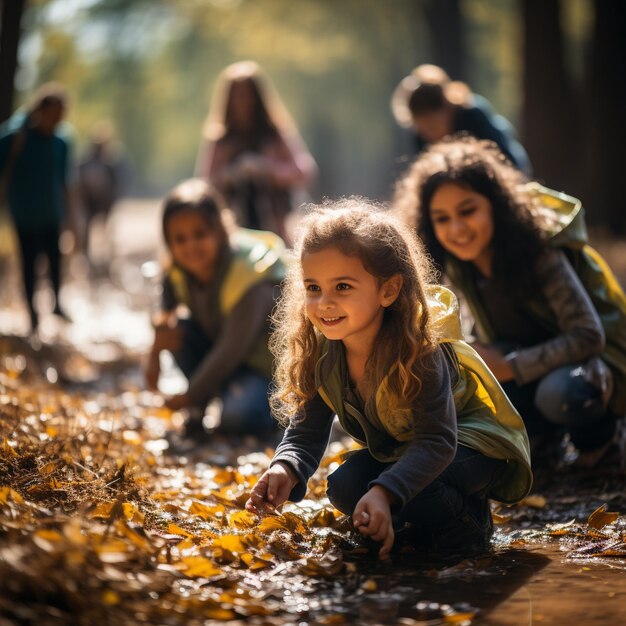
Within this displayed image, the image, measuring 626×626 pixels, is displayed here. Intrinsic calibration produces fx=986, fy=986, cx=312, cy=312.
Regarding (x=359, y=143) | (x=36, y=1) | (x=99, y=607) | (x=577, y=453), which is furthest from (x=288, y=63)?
(x=99, y=607)

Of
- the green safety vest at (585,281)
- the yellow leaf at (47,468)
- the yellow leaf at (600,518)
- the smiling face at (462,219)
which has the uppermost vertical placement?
the smiling face at (462,219)

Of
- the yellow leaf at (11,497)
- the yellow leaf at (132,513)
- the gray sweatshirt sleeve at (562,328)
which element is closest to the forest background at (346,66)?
the gray sweatshirt sleeve at (562,328)

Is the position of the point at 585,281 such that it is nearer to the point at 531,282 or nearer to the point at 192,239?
the point at 531,282

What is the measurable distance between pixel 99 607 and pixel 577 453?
3.09 meters

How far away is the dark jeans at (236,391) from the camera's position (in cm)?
577

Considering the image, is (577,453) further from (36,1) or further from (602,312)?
(36,1)

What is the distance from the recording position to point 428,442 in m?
3.18

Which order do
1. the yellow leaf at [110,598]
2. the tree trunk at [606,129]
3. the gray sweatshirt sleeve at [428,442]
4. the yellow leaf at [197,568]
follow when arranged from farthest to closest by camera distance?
the tree trunk at [606,129], the gray sweatshirt sleeve at [428,442], the yellow leaf at [197,568], the yellow leaf at [110,598]

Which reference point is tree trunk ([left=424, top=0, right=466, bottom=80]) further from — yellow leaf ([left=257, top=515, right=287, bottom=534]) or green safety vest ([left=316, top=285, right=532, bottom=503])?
yellow leaf ([left=257, top=515, right=287, bottom=534])

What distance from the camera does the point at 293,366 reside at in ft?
11.6

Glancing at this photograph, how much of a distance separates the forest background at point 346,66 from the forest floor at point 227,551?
2.40 m

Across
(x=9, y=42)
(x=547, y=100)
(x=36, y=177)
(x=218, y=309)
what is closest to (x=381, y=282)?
(x=218, y=309)

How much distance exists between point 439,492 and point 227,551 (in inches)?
29.1

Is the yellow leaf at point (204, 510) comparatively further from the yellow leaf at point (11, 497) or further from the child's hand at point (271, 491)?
the yellow leaf at point (11, 497)
